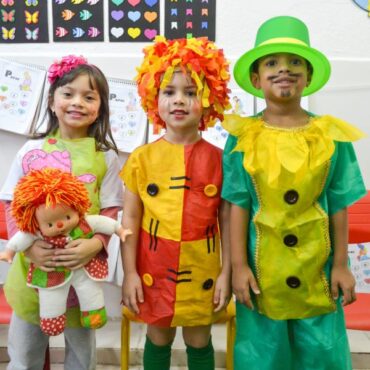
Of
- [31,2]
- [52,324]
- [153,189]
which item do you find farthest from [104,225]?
[31,2]

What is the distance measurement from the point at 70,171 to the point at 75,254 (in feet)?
0.81

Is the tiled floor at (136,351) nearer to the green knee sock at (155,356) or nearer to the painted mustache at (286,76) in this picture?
the green knee sock at (155,356)

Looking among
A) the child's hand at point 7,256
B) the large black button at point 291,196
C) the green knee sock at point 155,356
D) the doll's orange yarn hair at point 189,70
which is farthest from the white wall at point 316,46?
the green knee sock at point 155,356

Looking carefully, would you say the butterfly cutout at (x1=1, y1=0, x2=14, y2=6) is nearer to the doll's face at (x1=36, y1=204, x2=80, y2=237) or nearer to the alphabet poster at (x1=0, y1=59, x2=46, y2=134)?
the alphabet poster at (x1=0, y1=59, x2=46, y2=134)

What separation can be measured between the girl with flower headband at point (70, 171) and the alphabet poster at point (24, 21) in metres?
0.73

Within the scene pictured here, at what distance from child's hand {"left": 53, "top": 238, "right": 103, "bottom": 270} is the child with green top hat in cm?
39

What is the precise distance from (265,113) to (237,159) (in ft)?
0.52

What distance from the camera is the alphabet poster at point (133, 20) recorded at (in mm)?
1868

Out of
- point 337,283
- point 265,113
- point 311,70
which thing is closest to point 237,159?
point 265,113

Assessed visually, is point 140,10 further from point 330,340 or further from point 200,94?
point 330,340

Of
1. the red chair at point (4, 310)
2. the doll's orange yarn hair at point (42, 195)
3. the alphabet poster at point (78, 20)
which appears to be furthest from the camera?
the alphabet poster at point (78, 20)

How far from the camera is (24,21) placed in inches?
74.9

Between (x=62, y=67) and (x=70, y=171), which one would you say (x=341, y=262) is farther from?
(x=62, y=67)

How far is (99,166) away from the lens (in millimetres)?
1270
